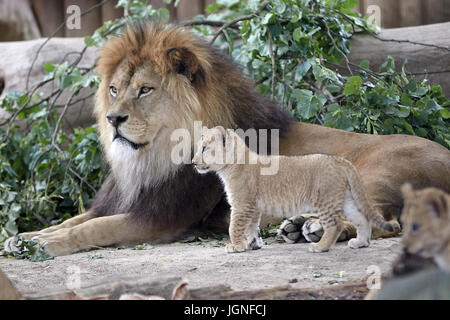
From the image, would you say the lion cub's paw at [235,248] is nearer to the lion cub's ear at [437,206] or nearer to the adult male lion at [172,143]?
the adult male lion at [172,143]

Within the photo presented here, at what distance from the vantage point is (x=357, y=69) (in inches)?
196

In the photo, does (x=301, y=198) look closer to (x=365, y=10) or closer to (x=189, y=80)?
(x=189, y=80)

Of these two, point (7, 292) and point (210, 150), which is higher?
point (210, 150)

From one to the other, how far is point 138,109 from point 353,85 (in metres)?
1.49

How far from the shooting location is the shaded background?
24.7ft

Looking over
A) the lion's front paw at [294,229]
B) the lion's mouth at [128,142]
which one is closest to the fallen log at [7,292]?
the lion's mouth at [128,142]

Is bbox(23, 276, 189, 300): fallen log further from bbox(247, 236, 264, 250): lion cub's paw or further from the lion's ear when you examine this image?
the lion's ear

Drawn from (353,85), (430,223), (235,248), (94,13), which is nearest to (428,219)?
(430,223)

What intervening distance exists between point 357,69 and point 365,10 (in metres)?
2.94

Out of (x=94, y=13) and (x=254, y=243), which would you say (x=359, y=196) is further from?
(x=94, y=13)

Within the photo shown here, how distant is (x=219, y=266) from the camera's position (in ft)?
9.11

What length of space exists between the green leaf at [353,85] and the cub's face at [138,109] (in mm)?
1250

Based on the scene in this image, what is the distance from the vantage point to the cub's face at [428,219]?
1.48m
